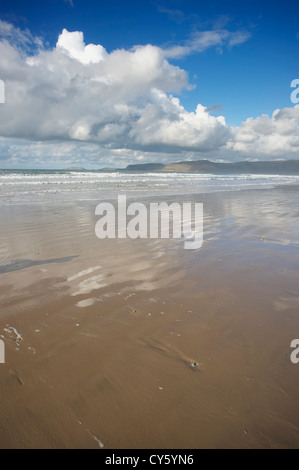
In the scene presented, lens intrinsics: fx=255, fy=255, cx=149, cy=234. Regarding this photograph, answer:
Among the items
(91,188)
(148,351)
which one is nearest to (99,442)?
(148,351)

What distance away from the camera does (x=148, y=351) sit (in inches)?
103

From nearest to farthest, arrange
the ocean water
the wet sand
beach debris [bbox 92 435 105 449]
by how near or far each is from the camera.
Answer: beach debris [bbox 92 435 105 449] < the wet sand < the ocean water

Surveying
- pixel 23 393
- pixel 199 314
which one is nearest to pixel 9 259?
pixel 23 393

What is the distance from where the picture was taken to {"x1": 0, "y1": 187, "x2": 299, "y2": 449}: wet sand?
1850 millimetres

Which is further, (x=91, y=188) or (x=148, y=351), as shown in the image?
(x=91, y=188)

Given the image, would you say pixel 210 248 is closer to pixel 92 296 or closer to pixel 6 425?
pixel 92 296

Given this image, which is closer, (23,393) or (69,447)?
(69,447)

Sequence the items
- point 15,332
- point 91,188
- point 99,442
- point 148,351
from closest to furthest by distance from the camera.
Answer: point 99,442 → point 148,351 → point 15,332 → point 91,188

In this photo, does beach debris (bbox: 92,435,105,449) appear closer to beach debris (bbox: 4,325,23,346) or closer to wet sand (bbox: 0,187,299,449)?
wet sand (bbox: 0,187,299,449)

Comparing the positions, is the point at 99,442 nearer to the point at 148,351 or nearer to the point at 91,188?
the point at 148,351

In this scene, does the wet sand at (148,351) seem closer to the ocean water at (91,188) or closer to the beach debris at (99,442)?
the beach debris at (99,442)

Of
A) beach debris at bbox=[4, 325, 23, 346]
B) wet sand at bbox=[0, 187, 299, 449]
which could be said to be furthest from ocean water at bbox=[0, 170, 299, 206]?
beach debris at bbox=[4, 325, 23, 346]
